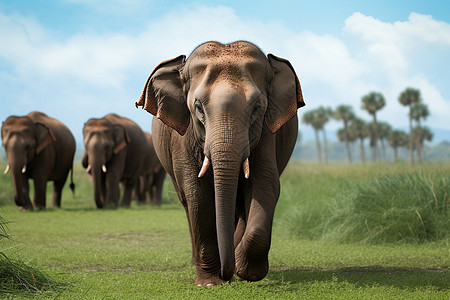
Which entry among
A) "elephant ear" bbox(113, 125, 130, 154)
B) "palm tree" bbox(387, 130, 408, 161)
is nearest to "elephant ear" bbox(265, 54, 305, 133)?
"elephant ear" bbox(113, 125, 130, 154)

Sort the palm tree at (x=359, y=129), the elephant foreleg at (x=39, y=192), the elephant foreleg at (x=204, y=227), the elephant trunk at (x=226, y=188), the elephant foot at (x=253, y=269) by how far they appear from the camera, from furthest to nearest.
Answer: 1. the palm tree at (x=359, y=129)
2. the elephant foreleg at (x=39, y=192)
3. the elephant foreleg at (x=204, y=227)
4. the elephant foot at (x=253, y=269)
5. the elephant trunk at (x=226, y=188)

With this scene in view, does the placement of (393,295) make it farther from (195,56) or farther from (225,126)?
(195,56)

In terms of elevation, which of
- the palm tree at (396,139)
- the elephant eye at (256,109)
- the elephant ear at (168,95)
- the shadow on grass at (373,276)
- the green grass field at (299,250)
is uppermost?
the palm tree at (396,139)

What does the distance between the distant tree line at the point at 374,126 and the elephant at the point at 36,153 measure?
210 ft

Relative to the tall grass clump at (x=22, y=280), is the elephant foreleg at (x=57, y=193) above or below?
above

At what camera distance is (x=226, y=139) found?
18.8 feet

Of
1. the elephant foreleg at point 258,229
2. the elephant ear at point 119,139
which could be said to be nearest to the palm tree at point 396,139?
the elephant ear at point 119,139

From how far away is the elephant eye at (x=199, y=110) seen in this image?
19.8 ft

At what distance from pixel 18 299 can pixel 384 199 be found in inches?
272

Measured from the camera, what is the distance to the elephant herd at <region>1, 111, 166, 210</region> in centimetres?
1814

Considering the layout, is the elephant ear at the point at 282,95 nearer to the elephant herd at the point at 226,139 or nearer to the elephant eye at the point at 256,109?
the elephant herd at the point at 226,139

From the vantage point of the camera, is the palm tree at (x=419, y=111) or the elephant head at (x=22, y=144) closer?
the elephant head at (x=22, y=144)

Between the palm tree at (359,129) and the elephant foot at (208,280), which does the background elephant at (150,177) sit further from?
the palm tree at (359,129)

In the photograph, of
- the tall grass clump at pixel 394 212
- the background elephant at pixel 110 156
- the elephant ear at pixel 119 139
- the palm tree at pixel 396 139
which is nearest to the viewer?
the tall grass clump at pixel 394 212
